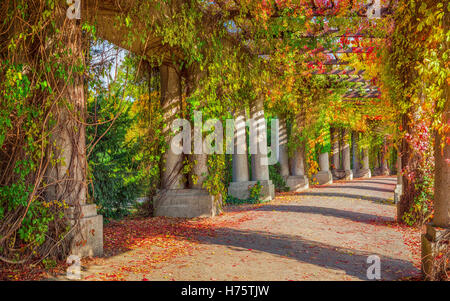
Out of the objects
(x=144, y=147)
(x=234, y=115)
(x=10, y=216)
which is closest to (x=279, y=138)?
(x=234, y=115)

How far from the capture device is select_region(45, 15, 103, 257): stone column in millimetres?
5027

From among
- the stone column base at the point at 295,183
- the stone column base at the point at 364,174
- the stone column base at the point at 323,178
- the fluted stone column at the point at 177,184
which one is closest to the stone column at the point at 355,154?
the stone column base at the point at 364,174

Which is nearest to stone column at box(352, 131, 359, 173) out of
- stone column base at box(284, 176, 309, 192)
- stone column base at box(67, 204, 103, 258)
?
stone column base at box(284, 176, 309, 192)

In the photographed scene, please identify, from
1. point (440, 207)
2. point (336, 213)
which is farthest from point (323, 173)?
point (440, 207)

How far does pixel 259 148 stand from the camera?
568 inches

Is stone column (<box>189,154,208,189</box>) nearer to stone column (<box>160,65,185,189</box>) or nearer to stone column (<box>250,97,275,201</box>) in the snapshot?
stone column (<box>160,65,185,189</box>)

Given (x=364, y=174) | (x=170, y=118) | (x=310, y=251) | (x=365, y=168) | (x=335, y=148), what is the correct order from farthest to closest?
1. (x=365, y=168)
2. (x=364, y=174)
3. (x=335, y=148)
4. (x=170, y=118)
5. (x=310, y=251)

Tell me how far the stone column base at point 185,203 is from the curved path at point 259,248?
0.41 meters

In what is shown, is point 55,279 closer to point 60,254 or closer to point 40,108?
point 60,254

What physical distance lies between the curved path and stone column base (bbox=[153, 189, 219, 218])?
41cm

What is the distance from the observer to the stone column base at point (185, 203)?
9234mm

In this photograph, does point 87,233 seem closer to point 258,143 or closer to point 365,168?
point 258,143

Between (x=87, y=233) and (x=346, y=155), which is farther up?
(x=346, y=155)

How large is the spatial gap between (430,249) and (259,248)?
2493 millimetres
